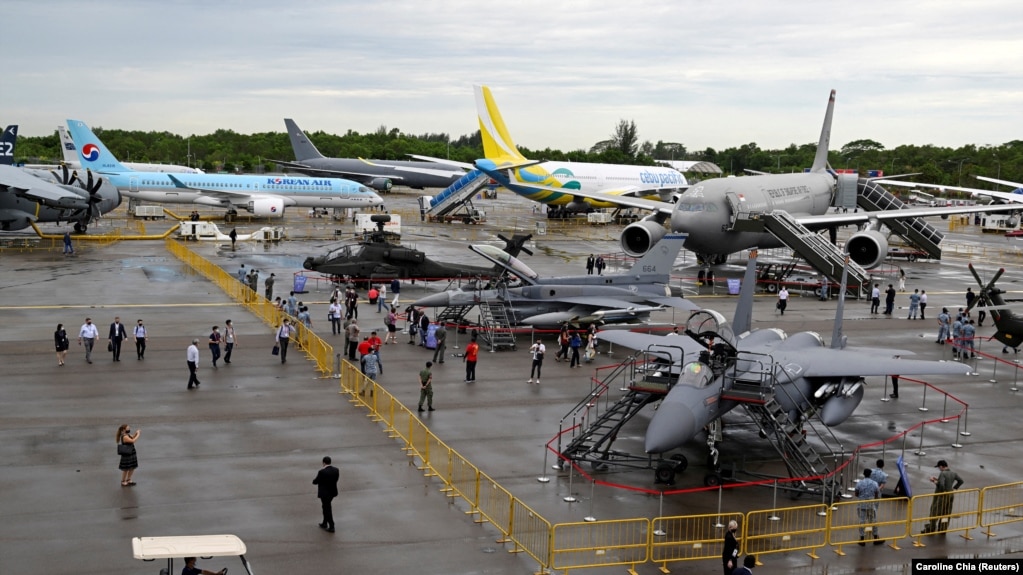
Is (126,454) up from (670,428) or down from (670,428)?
down

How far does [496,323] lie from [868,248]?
22606 mm

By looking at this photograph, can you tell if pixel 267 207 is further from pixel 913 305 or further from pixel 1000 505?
pixel 1000 505

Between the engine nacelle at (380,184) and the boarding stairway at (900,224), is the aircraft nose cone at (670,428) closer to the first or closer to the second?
the boarding stairway at (900,224)

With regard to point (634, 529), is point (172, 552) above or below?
above

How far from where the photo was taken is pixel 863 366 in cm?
2112

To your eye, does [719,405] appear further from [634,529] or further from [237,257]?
[237,257]

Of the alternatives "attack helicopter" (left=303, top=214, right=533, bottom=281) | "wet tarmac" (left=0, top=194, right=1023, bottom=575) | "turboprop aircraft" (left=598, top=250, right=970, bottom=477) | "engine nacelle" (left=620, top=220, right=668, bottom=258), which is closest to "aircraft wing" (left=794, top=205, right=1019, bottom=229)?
"engine nacelle" (left=620, top=220, right=668, bottom=258)

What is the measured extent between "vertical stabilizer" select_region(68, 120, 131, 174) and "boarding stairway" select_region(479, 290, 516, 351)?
50311 millimetres

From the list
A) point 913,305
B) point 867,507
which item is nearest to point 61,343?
point 867,507

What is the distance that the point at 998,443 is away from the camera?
74.2 feet

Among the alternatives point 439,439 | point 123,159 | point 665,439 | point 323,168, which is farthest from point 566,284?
point 123,159

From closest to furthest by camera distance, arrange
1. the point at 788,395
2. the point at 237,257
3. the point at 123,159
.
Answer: the point at 788,395
the point at 237,257
the point at 123,159

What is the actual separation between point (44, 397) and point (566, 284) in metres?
17.0

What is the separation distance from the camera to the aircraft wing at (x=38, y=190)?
52.9 m
